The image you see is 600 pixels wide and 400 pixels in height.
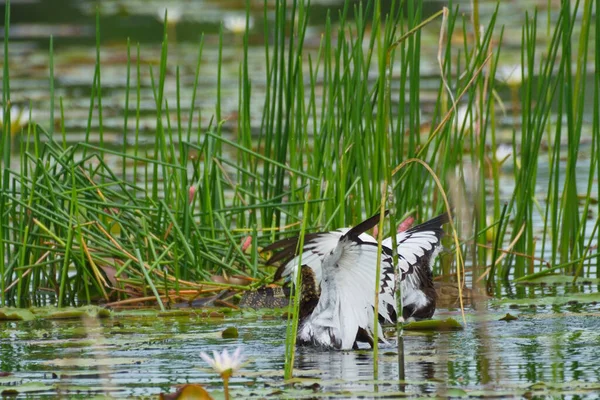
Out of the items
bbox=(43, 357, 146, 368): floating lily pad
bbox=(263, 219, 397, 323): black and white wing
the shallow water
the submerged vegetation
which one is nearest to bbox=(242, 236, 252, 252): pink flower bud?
the submerged vegetation

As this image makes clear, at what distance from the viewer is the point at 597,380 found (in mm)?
2469

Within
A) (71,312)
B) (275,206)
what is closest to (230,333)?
(71,312)

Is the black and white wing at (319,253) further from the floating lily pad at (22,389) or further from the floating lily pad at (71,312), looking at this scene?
the floating lily pad at (71,312)

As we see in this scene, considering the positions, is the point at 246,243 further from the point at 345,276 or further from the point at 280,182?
the point at 345,276

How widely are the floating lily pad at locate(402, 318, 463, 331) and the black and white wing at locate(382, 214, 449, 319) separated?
133 mm

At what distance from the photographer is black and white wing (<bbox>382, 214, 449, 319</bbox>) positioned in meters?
3.05

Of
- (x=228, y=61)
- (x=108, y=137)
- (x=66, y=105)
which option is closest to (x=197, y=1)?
(x=228, y=61)

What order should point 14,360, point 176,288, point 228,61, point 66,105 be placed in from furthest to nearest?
point 228,61, point 66,105, point 176,288, point 14,360

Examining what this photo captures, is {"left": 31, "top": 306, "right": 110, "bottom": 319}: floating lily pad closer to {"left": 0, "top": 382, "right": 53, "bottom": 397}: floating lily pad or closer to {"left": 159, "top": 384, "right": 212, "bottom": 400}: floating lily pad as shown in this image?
{"left": 0, "top": 382, "right": 53, "bottom": 397}: floating lily pad

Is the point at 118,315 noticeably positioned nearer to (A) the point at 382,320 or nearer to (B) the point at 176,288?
(B) the point at 176,288

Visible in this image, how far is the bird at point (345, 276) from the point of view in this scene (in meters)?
2.78

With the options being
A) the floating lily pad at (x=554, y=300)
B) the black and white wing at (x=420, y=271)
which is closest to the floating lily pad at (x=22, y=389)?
the black and white wing at (x=420, y=271)

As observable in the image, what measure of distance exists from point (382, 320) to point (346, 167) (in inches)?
27.0

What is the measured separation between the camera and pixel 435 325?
10.5 feet
